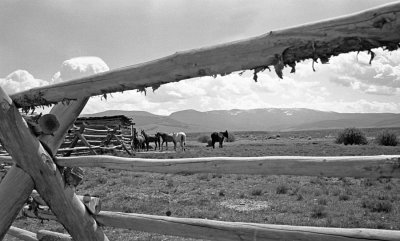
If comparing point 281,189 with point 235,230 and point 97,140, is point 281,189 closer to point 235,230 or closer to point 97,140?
point 235,230

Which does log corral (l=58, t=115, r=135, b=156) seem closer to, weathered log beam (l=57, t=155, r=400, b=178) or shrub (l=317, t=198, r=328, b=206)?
shrub (l=317, t=198, r=328, b=206)

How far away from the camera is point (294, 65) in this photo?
1.72m

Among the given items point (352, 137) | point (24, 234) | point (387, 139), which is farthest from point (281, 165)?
point (352, 137)

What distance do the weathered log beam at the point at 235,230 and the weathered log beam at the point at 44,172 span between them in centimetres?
18

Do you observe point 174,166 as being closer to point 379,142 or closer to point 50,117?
point 50,117

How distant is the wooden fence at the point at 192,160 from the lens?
1.54 meters

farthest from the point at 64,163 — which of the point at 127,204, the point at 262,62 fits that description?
the point at 127,204

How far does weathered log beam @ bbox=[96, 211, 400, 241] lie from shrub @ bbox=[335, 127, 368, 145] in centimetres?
3315

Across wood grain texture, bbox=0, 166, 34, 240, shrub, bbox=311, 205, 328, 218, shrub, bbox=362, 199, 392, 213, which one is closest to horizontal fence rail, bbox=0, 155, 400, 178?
wood grain texture, bbox=0, 166, 34, 240

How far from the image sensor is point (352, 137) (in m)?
33.1

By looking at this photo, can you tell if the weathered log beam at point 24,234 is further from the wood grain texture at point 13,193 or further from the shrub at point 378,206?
the shrub at point 378,206

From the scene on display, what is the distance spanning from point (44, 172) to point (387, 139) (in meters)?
32.5

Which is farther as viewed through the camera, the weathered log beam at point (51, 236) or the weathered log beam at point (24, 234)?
the weathered log beam at point (24, 234)

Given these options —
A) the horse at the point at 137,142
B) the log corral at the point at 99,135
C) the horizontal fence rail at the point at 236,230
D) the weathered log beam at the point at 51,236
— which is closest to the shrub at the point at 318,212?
the weathered log beam at the point at 51,236
